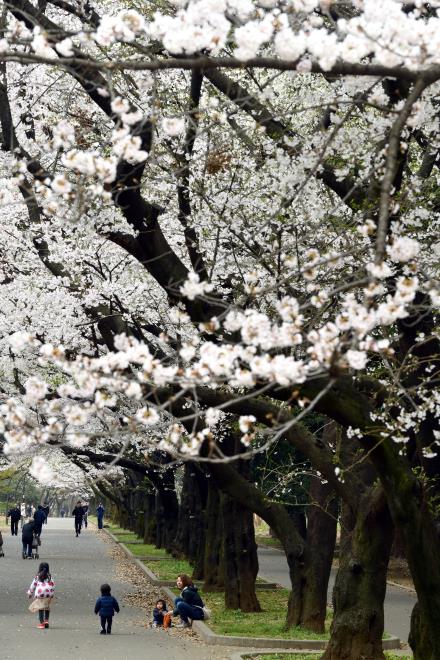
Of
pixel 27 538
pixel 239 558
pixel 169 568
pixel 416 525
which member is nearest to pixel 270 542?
pixel 27 538

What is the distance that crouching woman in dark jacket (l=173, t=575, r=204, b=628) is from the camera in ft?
55.8

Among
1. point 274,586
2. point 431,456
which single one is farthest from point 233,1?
point 274,586

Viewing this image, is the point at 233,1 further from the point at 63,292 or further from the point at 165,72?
the point at 63,292

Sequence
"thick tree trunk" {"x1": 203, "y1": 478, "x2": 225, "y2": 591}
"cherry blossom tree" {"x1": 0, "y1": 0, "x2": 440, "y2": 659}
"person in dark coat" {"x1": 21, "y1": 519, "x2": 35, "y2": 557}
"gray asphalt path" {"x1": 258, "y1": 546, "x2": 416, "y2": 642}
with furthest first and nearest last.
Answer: "person in dark coat" {"x1": 21, "y1": 519, "x2": 35, "y2": 557} < "thick tree trunk" {"x1": 203, "y1": 478, "x2": 225, "y2": 591} < "gray asphalt path" {"x1": 258, "y1": 546, "x2": 416, "y2": 642} < "cherry blossom tree" {"x1": 0, "y1": 0, "x2": 440, "y2": 659}

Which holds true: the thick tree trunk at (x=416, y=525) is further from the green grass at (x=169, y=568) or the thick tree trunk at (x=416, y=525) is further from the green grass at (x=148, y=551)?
the green grass at (x=148, y=551)

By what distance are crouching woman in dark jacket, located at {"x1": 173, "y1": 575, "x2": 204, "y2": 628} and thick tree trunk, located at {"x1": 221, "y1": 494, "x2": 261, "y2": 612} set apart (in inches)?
91.1

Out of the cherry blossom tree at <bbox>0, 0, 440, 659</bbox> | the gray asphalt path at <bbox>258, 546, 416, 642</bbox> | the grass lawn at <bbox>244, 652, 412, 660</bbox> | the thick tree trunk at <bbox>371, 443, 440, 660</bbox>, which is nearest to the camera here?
the cherry blossom tree at <bbox>0, 0, 440, 659</bbox>

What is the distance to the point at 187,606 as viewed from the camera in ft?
56.0

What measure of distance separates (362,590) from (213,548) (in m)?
11.6

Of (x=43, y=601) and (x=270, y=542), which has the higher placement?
(x=270, y=542)

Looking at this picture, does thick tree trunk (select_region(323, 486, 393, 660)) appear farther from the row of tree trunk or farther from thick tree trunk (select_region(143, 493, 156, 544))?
thick tree trunk (select_region(143, 493, 156, 544))

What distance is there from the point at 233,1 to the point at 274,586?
2037 centimetres

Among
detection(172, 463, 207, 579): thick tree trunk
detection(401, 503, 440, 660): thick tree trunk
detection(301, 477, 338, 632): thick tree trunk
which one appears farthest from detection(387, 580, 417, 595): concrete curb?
detection(401, 503, 440, 660): thick tree trunk

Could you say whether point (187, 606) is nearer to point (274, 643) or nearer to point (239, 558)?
point (274, 643)
